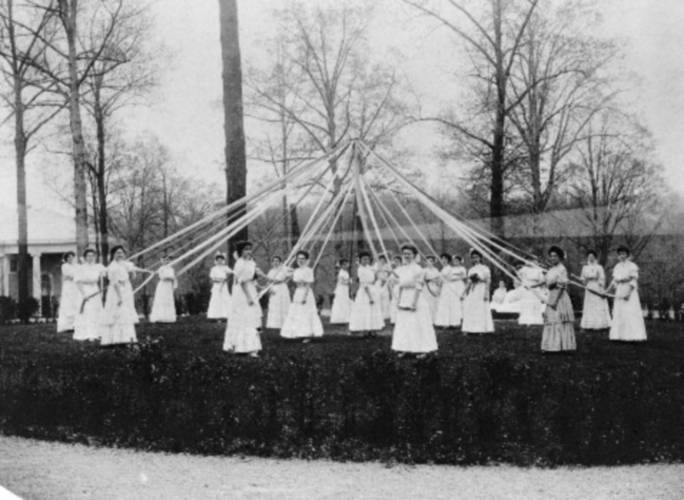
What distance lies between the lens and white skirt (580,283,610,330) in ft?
45.7

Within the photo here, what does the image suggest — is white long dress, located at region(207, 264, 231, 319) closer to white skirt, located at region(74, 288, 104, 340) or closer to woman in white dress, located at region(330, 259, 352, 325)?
woman in white dress, located at region(330, 259, 352, 325)

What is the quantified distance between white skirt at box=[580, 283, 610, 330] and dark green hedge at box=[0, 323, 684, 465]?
7332 millimetres

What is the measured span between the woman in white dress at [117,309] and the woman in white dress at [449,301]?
257 inches

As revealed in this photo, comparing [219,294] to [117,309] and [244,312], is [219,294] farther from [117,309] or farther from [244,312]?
[244,312]

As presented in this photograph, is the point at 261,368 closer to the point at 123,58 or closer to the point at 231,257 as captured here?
the point at 231,257

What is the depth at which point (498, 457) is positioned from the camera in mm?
6383

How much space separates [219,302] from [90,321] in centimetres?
420

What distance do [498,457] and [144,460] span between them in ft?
10.9

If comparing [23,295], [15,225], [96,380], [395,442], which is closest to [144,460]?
[96,380]

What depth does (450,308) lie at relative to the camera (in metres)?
14.9

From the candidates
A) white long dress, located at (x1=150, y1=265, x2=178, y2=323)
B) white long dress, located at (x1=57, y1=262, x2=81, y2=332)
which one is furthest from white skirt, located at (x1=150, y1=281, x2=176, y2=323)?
white long dress, located at (x1=57, y1=262, x2=81, y2=332)

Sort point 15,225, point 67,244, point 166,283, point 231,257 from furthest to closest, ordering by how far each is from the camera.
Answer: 1. point 67,244
2. point 15,225
3. point 166,283
4. point 231,257

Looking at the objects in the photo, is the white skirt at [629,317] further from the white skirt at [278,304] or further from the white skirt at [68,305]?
the white skirt at [68,305]

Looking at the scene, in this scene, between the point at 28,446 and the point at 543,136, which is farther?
the point at 543,136
